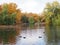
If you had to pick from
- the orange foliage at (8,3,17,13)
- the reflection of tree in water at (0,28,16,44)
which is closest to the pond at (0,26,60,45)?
the reflection of tree in water at (0,28,16,44)

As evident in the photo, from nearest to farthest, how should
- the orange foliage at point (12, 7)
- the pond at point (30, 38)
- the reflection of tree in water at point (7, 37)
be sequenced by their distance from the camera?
the pond at point (30, 38) → the reflection of tree in water at point (7, 37) → the orange foliage at point (12, 7)

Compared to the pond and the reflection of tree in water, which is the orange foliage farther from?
the pond

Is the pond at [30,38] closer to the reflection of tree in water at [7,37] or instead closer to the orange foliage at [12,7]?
the reflection of tree in water at [7,37]

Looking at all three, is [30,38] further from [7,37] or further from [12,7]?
[12,7]

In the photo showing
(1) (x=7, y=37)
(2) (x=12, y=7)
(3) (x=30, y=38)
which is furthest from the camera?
(2) (x=12, y=7)

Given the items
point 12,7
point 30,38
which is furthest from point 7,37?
point 12,7

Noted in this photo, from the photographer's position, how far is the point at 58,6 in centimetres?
6031

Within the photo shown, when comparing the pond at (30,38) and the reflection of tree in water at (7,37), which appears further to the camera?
the reflection of tree in water at (7,37)

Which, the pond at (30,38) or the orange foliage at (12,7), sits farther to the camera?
the orange foliage at (12,7)

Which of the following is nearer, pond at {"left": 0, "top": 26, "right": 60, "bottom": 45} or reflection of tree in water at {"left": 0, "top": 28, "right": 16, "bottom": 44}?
pond at {"left": 0, "top": 26, "right": 60, "bottom": 45}

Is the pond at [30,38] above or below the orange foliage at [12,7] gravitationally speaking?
below

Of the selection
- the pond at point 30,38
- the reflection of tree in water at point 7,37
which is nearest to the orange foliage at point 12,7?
the reflection of tree in water at point 7,37

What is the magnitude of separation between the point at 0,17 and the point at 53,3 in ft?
50.2

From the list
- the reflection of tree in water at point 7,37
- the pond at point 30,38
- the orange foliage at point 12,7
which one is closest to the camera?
the pond at point 30,38
